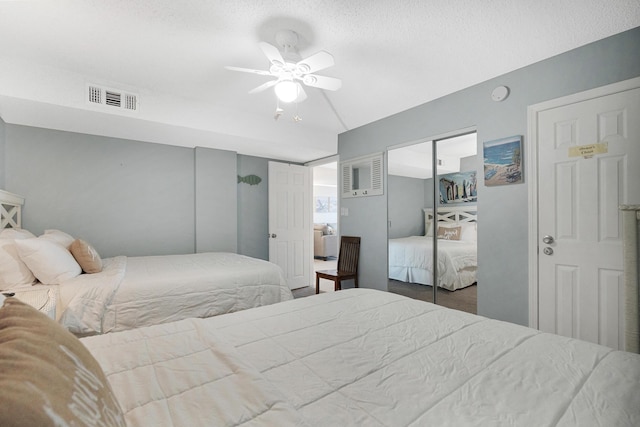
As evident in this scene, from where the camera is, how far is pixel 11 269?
1983 mm

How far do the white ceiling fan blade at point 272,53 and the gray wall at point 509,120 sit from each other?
188 centimetres

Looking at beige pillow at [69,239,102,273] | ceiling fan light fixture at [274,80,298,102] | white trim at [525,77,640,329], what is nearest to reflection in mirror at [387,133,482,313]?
white trim at [525,77,640,329]

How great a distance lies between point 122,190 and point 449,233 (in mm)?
4008

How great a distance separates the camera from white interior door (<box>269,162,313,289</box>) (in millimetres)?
4770

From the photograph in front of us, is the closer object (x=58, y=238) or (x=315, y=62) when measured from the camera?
(x=315, y=62)

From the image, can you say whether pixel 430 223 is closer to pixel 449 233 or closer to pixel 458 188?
pixel 449 233

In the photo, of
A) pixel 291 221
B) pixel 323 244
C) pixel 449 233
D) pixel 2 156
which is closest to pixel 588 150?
pixel 449 233

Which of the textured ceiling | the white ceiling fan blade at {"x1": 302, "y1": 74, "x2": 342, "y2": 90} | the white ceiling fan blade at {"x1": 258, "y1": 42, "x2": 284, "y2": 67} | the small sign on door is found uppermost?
the textured ceiling

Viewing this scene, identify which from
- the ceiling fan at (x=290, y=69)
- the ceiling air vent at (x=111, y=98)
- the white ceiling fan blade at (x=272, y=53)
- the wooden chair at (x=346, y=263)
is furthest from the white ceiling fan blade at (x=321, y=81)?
the wooden chair at (x=346, y=263)

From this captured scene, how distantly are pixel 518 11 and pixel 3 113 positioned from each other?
15.0 feet

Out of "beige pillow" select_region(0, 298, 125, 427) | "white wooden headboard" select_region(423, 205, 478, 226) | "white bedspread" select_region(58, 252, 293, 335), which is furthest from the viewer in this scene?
"white wooden headboard" select_region(423, 205, 478, 226)

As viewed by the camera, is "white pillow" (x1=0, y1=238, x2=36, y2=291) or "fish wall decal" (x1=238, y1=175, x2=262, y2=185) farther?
"fish wall decal" (x1=238, y1=175, x2=262, y2=185)

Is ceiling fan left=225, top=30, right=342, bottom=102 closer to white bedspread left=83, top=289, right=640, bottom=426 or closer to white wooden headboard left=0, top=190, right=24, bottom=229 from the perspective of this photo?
white bedspread left=83, top=289, right=640, bottom=426

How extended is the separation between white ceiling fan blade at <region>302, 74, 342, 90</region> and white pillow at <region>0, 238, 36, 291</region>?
244cm
